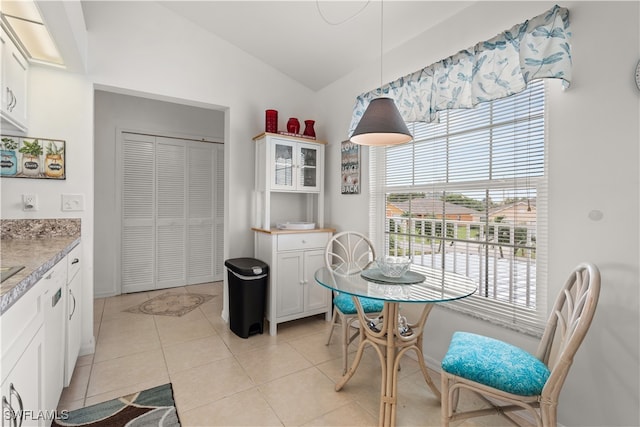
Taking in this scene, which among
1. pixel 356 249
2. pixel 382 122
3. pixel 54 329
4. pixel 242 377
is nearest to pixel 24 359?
pixel 54 329

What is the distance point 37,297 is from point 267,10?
96.7 inches

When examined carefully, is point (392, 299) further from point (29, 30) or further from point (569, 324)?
point (29, 30)

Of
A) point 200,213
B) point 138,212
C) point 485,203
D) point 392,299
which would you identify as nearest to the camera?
point 392,299

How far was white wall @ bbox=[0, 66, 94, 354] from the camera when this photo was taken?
7.26 feet

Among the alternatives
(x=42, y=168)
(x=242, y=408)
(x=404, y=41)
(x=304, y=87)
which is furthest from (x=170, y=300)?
(x=404, y=41)

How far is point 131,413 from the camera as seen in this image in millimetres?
1758

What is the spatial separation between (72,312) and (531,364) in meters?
2.57

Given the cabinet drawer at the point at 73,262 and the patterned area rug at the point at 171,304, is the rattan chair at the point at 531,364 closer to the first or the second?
the cabinet drawer at the point at 73,262

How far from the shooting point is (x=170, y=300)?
12.4 feet

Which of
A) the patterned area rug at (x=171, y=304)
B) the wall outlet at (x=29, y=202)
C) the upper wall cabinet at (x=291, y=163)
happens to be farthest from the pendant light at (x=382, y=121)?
the patterned area rug at (x=171, y=304)

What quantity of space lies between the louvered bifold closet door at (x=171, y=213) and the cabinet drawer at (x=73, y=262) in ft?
6.35

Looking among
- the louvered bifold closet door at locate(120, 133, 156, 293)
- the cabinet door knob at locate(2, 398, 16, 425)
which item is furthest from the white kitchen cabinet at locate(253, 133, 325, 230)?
→ the cabinet door knob at locate(2, 398, 16, 425)

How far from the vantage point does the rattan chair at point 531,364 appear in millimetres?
Answer: 1209

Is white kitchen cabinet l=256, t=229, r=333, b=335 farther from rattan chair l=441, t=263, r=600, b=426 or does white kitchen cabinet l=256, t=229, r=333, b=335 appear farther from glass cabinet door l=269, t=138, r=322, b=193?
rattan chair l=441, t=263, r=600, b=426
